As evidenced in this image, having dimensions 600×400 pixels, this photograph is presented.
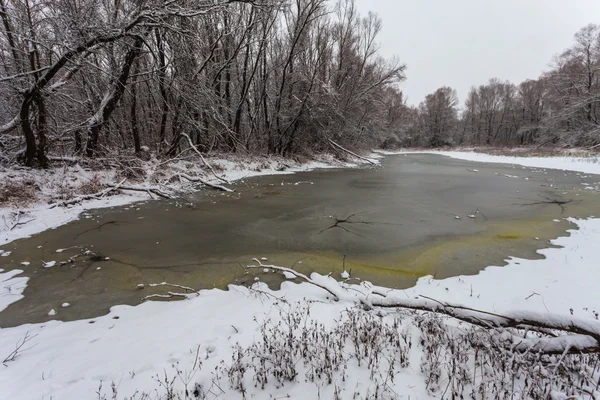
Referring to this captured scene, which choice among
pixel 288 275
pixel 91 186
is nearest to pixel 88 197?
pixel 91 186

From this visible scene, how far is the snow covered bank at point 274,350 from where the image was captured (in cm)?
206

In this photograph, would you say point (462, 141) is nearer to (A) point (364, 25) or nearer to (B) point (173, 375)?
(A) point (364, 25)

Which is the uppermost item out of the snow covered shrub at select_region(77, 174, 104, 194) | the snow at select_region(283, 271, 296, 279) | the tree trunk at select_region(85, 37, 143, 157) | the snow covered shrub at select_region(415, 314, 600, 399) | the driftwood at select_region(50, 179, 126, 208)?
the tree trunk at select_region(85, 37, 143, 157)

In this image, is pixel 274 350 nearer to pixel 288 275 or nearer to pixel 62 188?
pixel 288 275

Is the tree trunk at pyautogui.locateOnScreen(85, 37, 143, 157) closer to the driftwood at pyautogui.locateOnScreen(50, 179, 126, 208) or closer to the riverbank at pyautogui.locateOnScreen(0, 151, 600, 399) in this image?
the driftwood at pyautogui.locateOnScreen(50, 179, 126, 208)

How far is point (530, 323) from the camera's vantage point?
2.37m

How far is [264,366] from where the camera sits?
7.34ft

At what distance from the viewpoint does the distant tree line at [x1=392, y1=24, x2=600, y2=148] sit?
26688 millimetres

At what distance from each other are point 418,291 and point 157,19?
8.82 metres

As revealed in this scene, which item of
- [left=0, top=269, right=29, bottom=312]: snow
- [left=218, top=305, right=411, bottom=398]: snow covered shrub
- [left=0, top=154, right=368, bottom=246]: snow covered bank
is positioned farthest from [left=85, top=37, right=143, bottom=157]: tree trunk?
[left=218, top=305, right=411, bottom=398]: snow covered shrub

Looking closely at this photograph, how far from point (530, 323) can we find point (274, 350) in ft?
7.49

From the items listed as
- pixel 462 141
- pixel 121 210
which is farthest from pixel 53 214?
pixel 462 141

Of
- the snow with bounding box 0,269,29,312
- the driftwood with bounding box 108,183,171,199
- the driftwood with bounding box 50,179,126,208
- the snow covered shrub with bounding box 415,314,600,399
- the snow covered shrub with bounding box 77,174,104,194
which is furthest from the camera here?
the driftwood with bounding box 108,183,171,199

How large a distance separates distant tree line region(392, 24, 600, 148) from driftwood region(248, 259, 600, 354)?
31.1m
